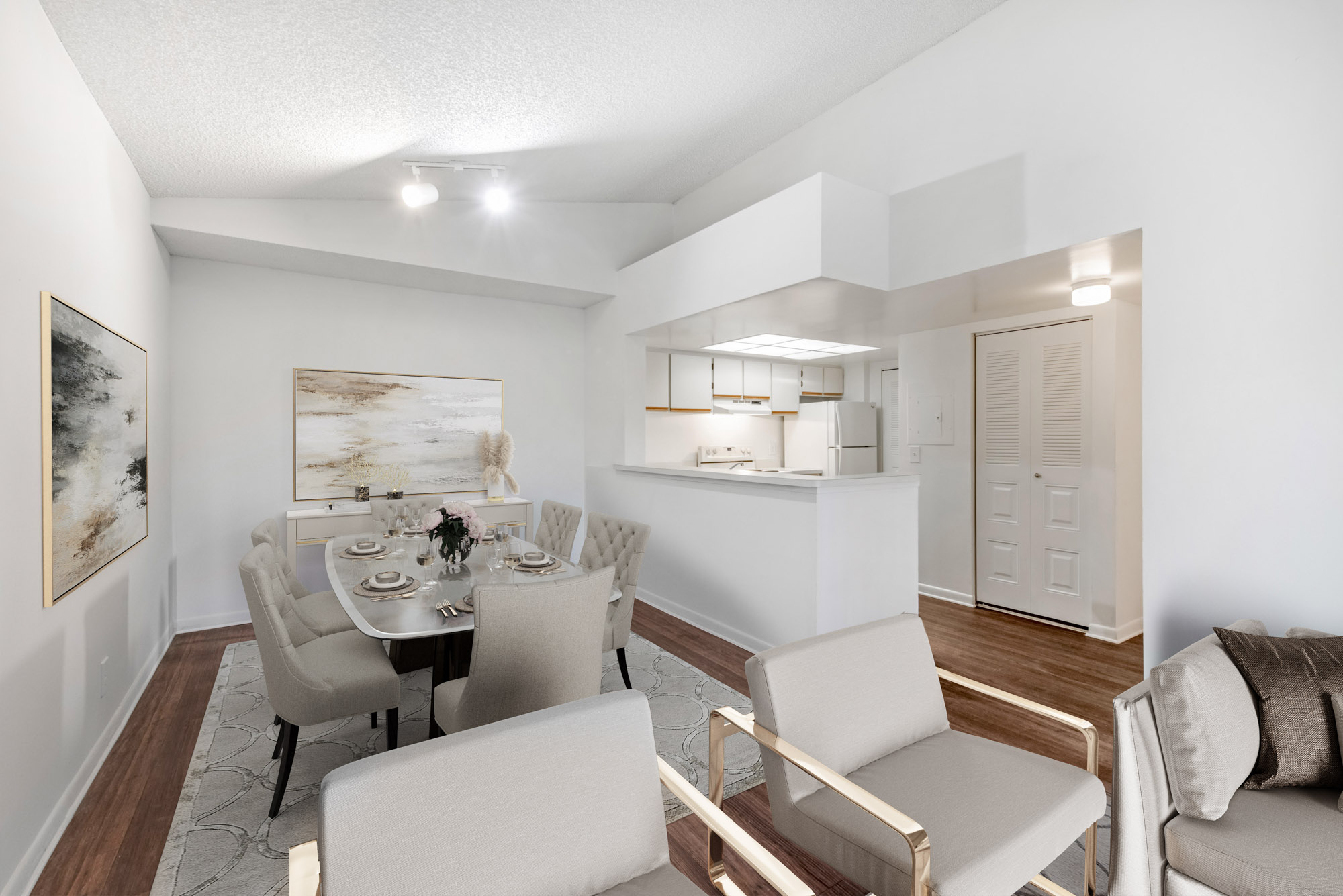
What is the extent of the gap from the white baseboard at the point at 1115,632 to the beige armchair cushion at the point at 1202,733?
264cm

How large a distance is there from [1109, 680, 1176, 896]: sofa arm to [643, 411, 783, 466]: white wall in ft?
15.2

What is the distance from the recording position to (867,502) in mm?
3605

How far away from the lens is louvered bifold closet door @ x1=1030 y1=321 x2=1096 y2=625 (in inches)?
158

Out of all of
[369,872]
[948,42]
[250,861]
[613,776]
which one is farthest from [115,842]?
[948,42]

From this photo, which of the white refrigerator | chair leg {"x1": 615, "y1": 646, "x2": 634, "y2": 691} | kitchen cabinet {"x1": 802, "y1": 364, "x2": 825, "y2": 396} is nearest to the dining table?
chair leg {"x1": 615, "y1": 646, "x2": 634, "y2": 691}

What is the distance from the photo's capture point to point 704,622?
4152mm

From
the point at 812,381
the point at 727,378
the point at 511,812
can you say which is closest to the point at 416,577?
the point at 511,812

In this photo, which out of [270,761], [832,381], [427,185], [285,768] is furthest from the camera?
[832,381]

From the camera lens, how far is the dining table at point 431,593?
209 cm

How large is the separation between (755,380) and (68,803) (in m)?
5.78

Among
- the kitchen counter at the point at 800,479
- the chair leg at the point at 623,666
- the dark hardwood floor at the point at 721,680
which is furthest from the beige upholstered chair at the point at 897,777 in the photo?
the kitchen counter at the point at 800,479

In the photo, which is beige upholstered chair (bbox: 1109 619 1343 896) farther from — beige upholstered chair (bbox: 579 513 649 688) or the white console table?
the white console table

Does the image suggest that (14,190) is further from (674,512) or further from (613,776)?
(674,512)

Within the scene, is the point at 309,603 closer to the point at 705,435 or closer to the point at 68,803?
the point at 68,803
